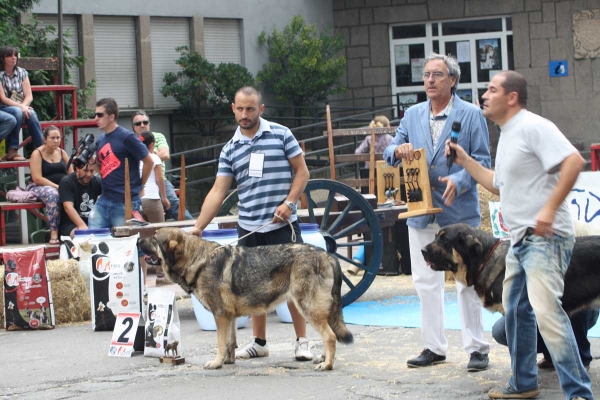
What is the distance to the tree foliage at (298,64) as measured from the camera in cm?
2317

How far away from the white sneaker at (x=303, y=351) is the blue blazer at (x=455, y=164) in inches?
46.9

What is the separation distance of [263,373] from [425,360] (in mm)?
1103

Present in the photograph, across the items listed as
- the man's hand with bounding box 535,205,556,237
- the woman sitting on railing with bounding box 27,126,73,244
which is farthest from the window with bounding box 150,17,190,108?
the man's hand with bounding box 535,205,556,237

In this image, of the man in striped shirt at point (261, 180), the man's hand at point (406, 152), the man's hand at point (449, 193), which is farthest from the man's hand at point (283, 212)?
the man's hand at point (449, 193)

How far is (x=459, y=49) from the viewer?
25969 mm

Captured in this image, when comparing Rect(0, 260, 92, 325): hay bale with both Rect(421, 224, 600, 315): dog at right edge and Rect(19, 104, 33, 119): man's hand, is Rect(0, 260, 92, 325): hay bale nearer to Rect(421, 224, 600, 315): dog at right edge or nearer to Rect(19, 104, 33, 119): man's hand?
Rect(19, 104, 33, 119): man's hand

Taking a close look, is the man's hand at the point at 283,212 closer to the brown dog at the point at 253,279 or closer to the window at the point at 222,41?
the brown dog at the point at 253,279

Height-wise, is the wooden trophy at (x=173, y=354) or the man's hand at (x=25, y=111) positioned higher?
the man's hand at (x=25, y=111)

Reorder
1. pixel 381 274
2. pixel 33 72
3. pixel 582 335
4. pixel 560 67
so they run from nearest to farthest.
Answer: pixel 582 335 < pixel 381 274 < pixel 33 72 < pixel 560 67

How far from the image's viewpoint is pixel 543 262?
531cm

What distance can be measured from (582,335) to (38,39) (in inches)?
535

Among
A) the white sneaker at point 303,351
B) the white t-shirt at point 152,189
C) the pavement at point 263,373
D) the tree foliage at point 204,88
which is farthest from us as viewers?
the tree foliage at point 204,88

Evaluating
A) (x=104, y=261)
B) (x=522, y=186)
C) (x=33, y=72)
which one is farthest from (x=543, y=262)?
(x=33, y=72)

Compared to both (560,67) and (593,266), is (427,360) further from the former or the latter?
(560,67)
